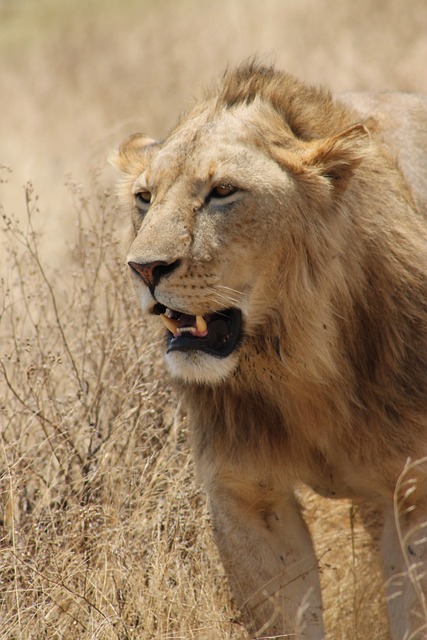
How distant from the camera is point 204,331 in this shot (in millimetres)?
3727

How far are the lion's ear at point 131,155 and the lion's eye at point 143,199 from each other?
33 cm

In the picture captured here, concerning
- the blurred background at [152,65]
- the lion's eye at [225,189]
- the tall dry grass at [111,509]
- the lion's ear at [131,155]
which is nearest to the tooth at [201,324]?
the lion's eye at [225,189]

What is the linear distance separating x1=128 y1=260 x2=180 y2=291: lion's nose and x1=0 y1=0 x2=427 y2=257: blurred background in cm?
623

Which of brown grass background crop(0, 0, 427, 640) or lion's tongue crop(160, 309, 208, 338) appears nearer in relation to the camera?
lion's tongue crop(160, 309, 208, 338)

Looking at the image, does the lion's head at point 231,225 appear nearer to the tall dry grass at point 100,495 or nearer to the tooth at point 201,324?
the tooth at point 201,324

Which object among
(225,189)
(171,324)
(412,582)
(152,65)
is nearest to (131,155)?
(225,189)

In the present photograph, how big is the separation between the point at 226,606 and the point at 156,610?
0.42m

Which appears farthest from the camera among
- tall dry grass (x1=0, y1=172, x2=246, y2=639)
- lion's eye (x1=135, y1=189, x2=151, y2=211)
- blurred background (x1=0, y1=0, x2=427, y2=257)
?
blurred background (x1=0, y1=0, x2=427, y2=257)

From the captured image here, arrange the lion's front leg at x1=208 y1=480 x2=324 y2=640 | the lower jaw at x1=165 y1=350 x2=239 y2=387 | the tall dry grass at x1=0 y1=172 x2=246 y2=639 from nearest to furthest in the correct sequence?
1. the lower jaw at x1=165 y1=350 x2=239 y2=387
2. the lion's front leg at x1=208 y1=480 x2=324 y2=640
3. the tall dry grass at x1=0 y1=172 x2=246 y2=639

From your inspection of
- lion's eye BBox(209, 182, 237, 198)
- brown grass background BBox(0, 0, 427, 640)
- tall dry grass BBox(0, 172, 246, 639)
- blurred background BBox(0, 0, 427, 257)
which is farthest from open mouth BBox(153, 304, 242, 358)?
blurred background BBox(0, 0, 427, 257)

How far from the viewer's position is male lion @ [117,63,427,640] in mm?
3664

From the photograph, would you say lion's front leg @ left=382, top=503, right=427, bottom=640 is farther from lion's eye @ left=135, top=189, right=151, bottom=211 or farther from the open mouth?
lion's eye @ left=135, top=189, right=151, bottom=211

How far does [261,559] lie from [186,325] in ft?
3.21

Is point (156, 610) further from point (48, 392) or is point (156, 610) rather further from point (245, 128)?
point (245, 128)
